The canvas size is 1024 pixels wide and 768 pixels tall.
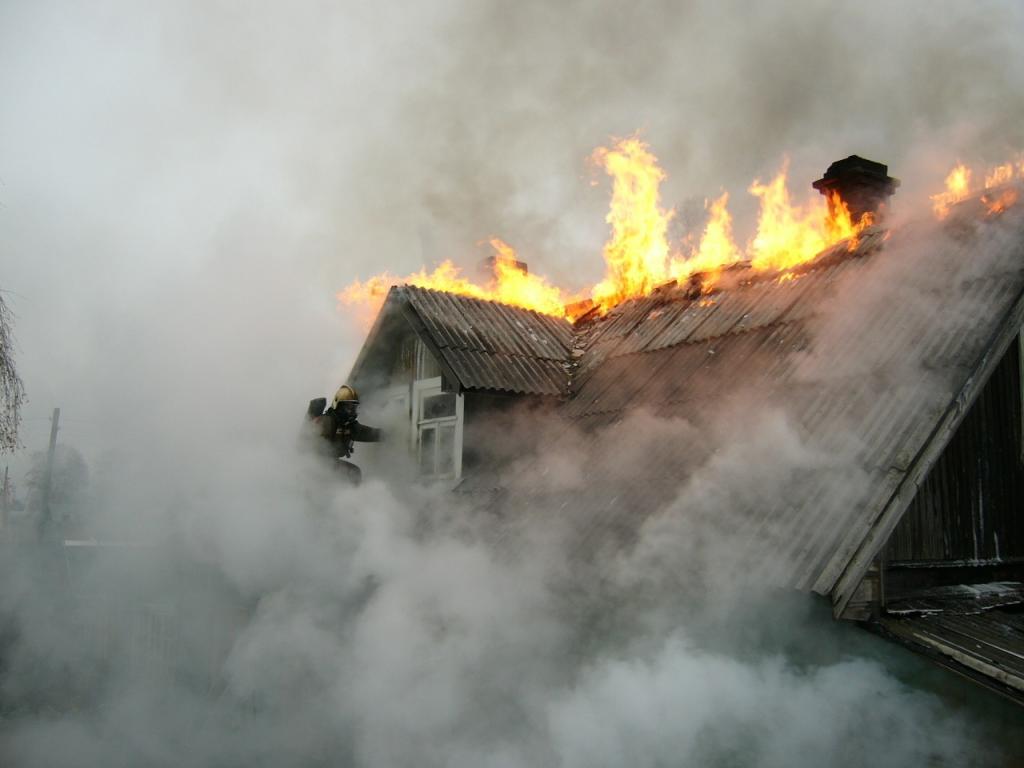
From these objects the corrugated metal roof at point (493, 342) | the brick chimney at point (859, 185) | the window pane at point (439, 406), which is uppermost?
the brick chimney at point (859, 185)

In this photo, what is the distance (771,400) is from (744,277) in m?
3.50

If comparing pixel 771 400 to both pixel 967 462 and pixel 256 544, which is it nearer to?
pixel 967 462

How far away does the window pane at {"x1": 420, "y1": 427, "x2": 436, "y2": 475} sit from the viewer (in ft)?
37.2

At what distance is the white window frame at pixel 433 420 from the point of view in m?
10.8

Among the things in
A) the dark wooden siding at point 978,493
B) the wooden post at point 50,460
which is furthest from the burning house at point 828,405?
the wooden post at point 50,460

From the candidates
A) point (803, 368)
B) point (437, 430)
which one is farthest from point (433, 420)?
point (803, 368)

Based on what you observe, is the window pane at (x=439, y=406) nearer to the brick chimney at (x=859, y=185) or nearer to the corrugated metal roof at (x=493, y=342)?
the corrugated metal roof at (x=493, y=342)

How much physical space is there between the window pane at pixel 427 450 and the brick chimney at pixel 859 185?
679cm

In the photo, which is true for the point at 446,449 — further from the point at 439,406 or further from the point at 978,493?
the point at 978,493

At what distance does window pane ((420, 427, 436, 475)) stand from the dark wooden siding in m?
6.20

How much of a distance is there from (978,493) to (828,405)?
168 cm

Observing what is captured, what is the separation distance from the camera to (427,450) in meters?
11.5

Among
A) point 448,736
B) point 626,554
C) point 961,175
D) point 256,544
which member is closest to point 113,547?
point 256,544

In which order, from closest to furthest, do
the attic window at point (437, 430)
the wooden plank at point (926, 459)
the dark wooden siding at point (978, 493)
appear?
the wooden plank at point (926, 459) → the dark wooden siding at point (978, 493) → the attic window at point (437, 430)
